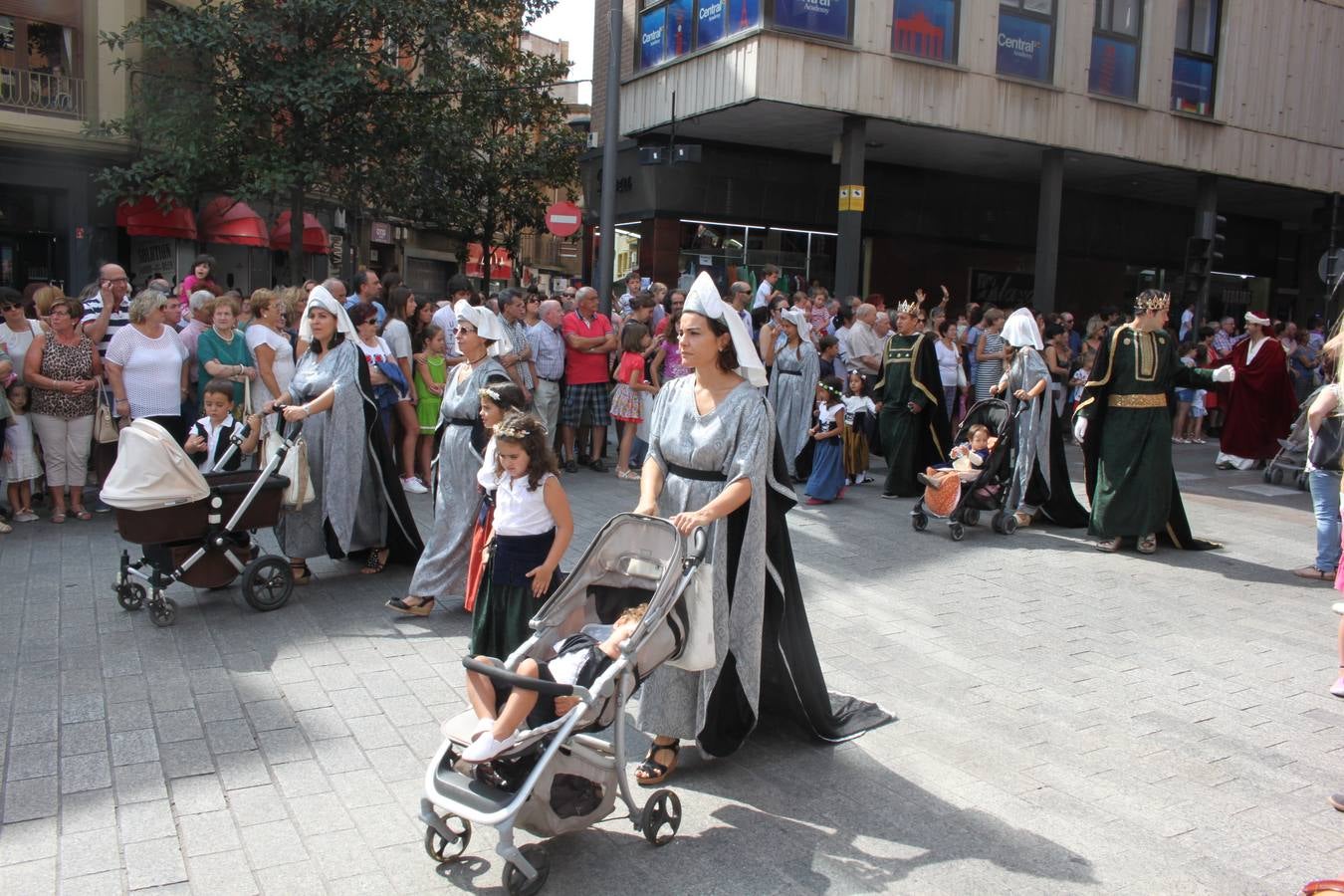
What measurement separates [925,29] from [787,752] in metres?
15.3

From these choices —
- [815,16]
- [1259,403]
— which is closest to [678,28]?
[815,16]

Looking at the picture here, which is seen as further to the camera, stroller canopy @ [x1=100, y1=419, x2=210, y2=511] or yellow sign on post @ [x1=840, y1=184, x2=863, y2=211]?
yellow sign on post @ [x1=840, y1=184, x2=863, y2=211]

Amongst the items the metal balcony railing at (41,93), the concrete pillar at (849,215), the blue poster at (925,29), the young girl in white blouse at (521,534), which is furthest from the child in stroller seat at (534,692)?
the metal balcony railing at (41,93)

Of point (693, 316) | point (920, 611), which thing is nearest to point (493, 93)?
point (920, 611)

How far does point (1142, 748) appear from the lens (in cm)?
466

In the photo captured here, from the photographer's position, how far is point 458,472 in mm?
6023

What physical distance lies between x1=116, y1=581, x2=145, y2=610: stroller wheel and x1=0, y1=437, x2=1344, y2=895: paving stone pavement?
6 centimetres

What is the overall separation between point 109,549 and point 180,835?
178 inches

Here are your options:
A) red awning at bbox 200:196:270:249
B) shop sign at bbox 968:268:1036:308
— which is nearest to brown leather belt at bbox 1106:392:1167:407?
shop sign at bbox 968:268:1036:308

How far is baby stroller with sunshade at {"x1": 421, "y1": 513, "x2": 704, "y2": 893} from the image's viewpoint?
3.26 meters

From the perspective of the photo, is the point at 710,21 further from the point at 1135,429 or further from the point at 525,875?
the point at 525,875

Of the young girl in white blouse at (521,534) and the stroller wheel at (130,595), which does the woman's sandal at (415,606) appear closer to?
the young girl in white blouse at (521,534)

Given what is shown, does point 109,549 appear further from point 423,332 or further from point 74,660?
point 423,332

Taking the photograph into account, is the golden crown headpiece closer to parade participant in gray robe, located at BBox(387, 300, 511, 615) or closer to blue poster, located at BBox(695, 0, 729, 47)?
parade participant in gray robe, located at BBox(387, 300, 511, 615)
